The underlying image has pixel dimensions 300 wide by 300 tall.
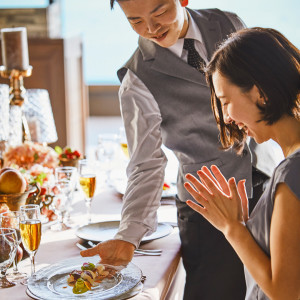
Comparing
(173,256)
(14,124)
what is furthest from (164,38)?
(14,124)

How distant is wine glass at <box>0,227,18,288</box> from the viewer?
1325mm

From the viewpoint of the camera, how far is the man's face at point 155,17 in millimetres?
1533

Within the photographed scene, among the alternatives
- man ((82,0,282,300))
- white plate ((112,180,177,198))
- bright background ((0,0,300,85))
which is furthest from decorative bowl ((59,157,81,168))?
bright background ((0,0,300,85))

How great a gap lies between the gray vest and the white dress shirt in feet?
0.11

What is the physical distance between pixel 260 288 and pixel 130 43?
35.7 feet

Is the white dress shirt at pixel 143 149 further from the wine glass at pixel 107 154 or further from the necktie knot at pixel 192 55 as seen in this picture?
the wine glass at pixel 107 154

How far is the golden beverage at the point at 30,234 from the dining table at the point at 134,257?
0.10 meters

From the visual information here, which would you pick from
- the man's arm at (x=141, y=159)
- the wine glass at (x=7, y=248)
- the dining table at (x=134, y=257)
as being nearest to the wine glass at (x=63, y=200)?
the dining table at (x=134, y=257)

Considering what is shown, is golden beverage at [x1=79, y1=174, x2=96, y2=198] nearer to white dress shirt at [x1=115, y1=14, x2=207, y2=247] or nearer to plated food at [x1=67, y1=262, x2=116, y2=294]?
white dress shirt at [x1=115, y1=14, x2=207, y2=247]

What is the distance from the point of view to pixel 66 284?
1.31 meters

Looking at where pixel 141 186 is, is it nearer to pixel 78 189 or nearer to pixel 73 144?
pixel 78 189

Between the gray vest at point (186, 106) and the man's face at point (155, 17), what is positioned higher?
the man's face at point (155, 17)

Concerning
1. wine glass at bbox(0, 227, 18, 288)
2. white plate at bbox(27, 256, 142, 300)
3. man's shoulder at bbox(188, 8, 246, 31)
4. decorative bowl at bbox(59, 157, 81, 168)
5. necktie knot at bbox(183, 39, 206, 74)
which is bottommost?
decorative bowl at bbox(59, 157, 81, 168)

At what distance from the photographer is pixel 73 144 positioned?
4168 mm
